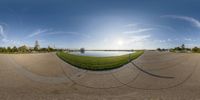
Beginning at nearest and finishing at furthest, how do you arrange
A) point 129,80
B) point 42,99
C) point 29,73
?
point 42,99 → point 129,80 → point 29,73

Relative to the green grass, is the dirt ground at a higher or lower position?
lower

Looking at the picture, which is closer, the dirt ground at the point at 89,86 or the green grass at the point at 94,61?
the dirt ground at the point at 89,86

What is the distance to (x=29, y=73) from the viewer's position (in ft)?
56.5

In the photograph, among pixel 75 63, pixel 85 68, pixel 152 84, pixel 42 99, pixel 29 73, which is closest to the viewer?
pixel 42 99

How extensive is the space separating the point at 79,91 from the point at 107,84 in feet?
7.22

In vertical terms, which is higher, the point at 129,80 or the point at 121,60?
the point at 121,60

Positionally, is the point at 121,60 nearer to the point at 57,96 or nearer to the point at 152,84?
the point at 152,84

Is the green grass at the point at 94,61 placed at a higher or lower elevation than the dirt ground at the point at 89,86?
higher

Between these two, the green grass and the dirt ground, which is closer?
the dirt ground

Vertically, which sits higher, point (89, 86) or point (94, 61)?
point (94, 61)

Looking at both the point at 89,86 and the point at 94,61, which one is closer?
the point at 94,61

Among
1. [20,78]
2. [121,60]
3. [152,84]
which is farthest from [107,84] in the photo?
[20,78]

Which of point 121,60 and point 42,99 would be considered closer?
point 42,99

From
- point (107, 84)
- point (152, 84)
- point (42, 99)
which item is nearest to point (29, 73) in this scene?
point (107, 84)
